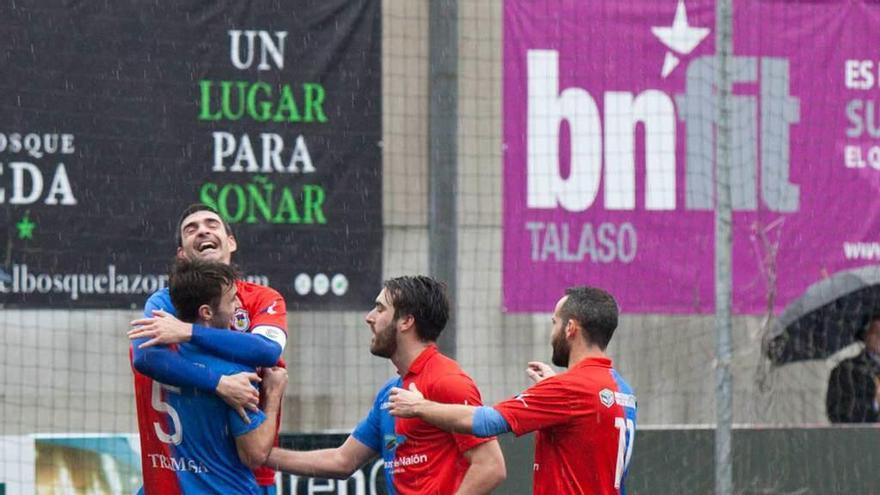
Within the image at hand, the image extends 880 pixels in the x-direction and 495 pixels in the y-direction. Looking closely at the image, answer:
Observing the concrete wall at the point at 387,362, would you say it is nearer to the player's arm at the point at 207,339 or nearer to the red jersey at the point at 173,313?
the red jersey at the point at 173,313

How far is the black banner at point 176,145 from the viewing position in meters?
9.52

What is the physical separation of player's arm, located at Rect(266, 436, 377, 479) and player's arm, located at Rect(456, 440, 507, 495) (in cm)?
64

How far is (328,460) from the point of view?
5.81 metres

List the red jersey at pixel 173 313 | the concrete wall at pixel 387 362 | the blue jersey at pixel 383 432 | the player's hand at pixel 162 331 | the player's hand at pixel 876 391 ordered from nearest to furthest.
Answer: the player's hand at pixel 162 331 → the red jersey at pixel 173 313 → the blue jersey at pixel 383 432 → the player's hand at pixel 876 391 → the concrete wall at pixel 387 362

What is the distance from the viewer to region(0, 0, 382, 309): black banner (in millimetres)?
9516

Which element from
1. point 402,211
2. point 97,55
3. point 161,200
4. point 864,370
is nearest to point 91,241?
point 161,200

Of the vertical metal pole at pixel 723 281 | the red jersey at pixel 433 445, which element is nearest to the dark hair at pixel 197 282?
the red jersey at pixel 433 445

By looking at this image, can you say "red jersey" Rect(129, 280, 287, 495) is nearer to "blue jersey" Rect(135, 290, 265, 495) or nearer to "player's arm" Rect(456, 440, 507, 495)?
"blue jersey" Rect(135, 290, 265, 495)

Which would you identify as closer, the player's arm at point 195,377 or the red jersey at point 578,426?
the player's arm at point 195,377

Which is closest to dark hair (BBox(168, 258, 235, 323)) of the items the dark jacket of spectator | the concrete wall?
the concrete wall

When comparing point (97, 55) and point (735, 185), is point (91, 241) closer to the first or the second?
point (97, 55)

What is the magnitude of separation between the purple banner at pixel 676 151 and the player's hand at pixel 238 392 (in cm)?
522

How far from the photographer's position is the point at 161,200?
9625 mm

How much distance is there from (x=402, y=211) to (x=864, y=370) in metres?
3.19
